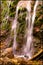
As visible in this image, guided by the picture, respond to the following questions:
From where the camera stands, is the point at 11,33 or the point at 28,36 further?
the point at 11,33

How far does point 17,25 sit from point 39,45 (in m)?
1.63

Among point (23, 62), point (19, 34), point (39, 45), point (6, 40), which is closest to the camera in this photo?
point (23, 62)

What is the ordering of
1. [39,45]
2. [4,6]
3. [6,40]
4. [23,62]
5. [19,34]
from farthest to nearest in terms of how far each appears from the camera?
[4,6], [6,40], [19,34], [39,45], [23,62]

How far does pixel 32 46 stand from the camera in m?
9.18

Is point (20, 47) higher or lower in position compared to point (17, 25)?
lower

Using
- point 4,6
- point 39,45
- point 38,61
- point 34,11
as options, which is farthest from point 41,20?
point 4,6

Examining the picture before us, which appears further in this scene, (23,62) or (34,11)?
(34,11)

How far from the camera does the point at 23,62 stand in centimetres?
810

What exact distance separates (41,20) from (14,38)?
1578mm

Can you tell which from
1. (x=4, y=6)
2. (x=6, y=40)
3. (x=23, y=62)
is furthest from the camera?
(x=4, y=6)

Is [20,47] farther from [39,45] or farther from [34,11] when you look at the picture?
[34,11]

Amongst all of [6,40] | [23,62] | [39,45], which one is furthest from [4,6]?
[23,62]

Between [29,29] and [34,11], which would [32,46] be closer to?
[29,29]

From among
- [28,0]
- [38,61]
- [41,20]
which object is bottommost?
[38,61]
